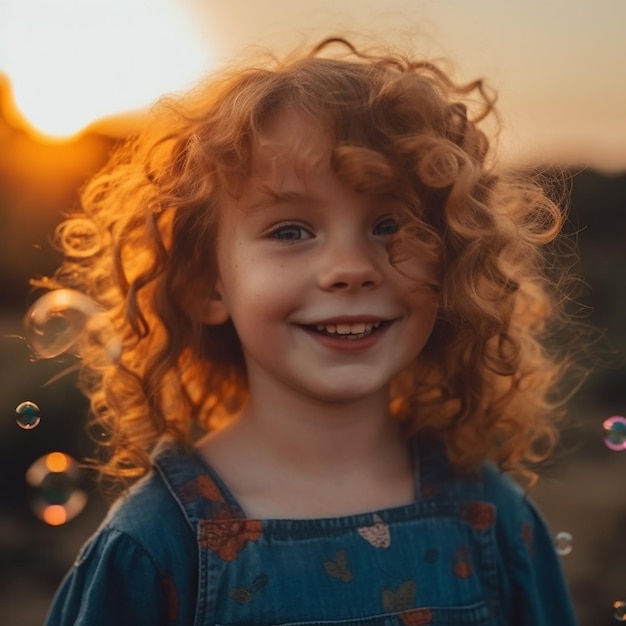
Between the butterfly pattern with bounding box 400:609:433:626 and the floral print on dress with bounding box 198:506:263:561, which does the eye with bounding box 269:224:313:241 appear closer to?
the floral print on dress with bounding box 198:506:263:561

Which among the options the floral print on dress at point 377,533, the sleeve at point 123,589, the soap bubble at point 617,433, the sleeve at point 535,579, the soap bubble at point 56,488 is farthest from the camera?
the soap bubble at point 617,433

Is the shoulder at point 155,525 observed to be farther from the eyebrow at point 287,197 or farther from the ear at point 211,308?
the eyebrow at point 287,197

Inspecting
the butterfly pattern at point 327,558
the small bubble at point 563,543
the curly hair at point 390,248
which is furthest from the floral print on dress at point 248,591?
the small bubble at point 563,543

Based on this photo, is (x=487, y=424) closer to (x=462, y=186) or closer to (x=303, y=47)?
(x=462, y=186)

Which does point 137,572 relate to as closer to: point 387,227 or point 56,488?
point 56,488

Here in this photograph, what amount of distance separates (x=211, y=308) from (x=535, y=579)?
0.66m

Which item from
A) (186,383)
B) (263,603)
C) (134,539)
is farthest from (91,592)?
(186,383)

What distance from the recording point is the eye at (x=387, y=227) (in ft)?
5.13

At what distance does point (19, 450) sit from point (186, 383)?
4.13 ft

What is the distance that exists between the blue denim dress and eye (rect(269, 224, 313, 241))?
13.8 inches

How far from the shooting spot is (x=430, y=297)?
5.30 feet

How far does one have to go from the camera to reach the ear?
1.70m

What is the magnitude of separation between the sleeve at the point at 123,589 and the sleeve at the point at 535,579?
555 mm

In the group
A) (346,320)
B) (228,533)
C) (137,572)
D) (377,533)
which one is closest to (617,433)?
(377,533)
